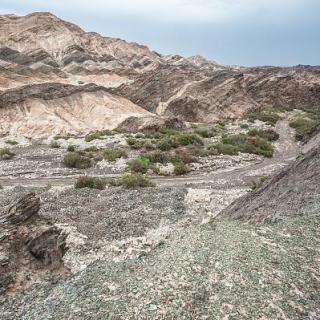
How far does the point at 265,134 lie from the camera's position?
45938 millimetres

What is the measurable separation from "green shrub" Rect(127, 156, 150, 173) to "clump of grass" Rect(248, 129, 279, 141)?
17169 millimetres

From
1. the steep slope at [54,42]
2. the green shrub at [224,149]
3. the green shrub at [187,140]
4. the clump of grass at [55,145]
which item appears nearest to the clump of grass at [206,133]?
the green shrub at [187,140]

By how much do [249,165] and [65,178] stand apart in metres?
13.1

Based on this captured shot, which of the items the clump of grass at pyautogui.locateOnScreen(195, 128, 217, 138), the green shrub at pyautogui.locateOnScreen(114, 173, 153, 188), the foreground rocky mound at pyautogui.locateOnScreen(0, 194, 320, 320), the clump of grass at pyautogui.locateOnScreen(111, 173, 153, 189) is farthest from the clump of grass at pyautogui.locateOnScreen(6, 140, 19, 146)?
the foreground rocky mound at pyautogui.locateOnScreen(0, 194, 320, 320)

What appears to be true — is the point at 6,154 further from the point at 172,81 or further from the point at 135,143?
the point at 172,81

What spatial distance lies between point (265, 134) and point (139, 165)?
19221 millimetres

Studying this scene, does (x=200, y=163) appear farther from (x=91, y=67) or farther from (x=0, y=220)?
(x=91, y=67)

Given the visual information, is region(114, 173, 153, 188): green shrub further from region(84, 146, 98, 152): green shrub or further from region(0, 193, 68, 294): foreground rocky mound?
region(84, 146, 98, 152): green shrub

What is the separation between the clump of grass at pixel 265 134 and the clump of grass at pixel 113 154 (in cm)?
1569

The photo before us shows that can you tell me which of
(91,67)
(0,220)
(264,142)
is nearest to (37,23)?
(91,67)

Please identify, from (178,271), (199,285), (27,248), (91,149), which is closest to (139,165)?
(91,149)

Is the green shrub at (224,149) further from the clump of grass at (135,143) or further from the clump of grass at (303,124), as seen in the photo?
the clump of grass at (303,124)

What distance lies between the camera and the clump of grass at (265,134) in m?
45.3

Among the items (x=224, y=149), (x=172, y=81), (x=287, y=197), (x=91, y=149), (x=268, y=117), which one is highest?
(x=172, y=81)
